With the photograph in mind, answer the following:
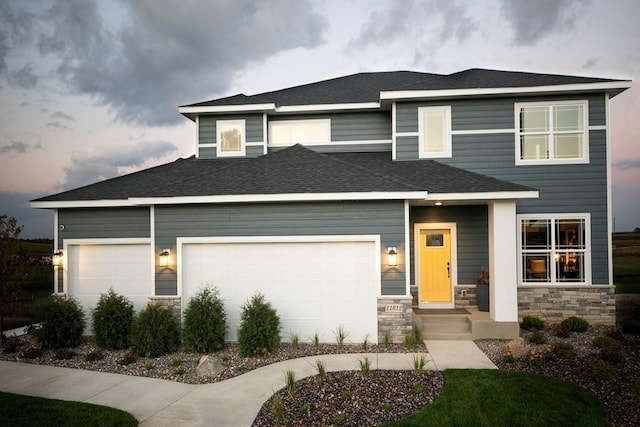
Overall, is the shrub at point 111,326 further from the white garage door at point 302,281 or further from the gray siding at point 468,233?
the gray siding at point 468,233

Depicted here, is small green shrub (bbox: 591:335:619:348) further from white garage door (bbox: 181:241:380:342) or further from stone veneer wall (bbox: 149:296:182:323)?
stone veneer wall (bbox: 149:296:182:323)

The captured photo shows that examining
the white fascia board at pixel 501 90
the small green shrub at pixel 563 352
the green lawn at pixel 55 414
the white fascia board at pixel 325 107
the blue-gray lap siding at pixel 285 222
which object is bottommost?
the green lawn at pixel 55 414

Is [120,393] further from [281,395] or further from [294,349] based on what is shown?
[294,349]

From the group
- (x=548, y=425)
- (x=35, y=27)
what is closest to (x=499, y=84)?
(x=548, y=425)

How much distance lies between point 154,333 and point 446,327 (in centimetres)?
669

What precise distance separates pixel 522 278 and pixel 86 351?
1082cm

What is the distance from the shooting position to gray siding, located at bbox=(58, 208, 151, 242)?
31.2 ft

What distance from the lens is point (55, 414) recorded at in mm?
5109

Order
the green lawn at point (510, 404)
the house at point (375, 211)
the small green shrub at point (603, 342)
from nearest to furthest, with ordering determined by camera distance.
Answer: the green lawn at point (510, 404), the small green shrub at point (603, 342), the house at point (375, 211)

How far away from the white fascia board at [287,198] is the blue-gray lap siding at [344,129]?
3993 mm

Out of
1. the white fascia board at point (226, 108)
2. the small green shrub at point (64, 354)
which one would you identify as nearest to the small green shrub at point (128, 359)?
the small green shrub at point (64, 354)

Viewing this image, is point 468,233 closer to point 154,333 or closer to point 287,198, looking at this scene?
point 287,198

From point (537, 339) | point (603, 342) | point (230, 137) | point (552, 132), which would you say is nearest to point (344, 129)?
point (230, 137)

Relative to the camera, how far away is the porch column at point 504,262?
8.59m
